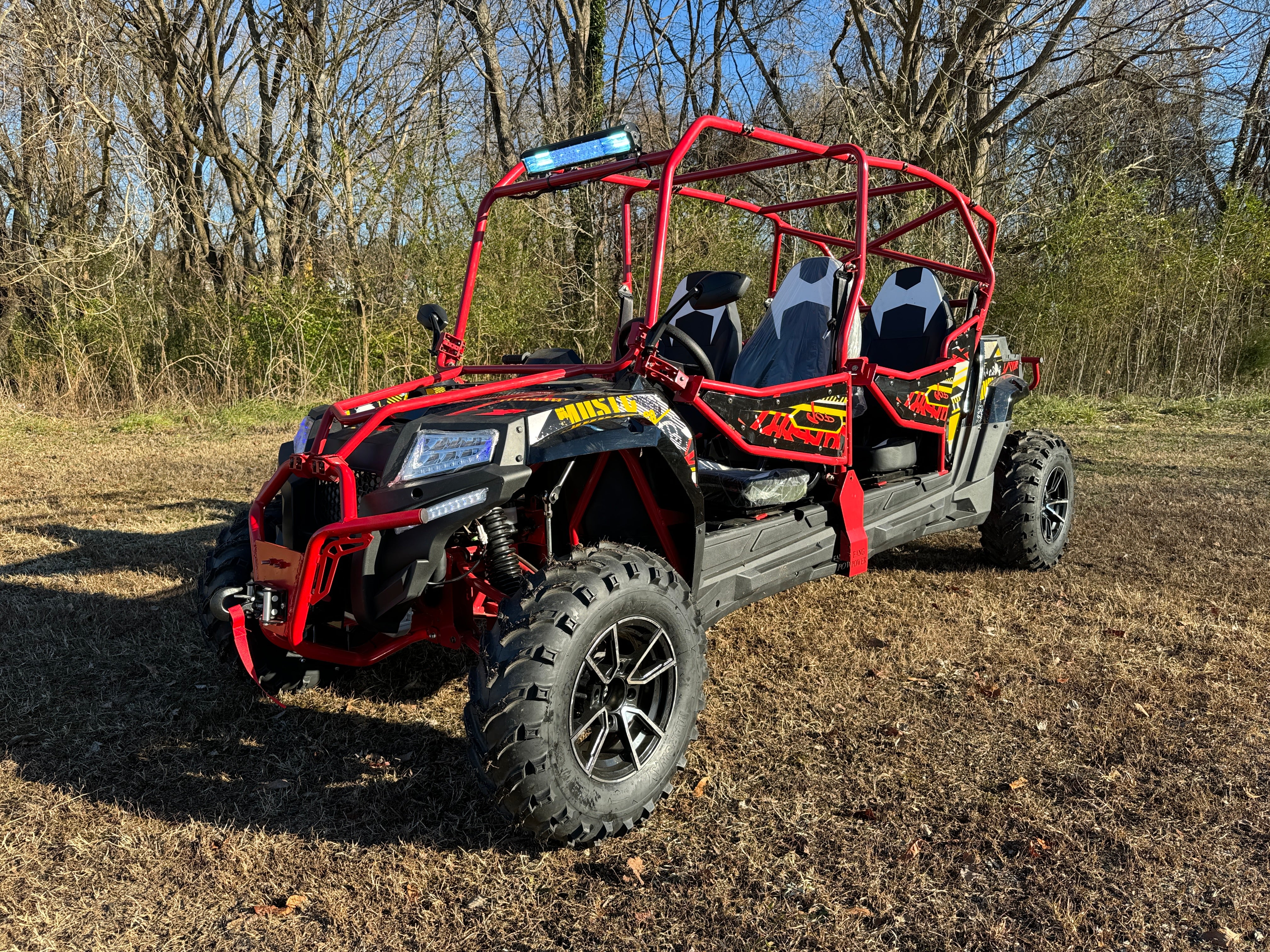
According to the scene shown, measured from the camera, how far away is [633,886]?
7.04ft

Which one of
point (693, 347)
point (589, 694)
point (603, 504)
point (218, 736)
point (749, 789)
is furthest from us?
point (693, 347)

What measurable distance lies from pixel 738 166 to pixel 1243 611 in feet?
9.39

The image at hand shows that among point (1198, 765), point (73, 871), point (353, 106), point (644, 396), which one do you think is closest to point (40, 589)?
point (73, 871)

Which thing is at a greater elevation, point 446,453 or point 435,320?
point 435,320

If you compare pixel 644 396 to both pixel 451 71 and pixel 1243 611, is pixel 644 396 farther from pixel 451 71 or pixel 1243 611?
pixel 451 71

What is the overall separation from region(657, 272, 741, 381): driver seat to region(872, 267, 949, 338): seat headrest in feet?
3.12

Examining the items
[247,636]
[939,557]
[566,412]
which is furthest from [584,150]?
[939,557]

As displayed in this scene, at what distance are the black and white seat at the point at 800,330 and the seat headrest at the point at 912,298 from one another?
0.77m

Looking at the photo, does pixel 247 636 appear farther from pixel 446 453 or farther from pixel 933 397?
pixel 933 397

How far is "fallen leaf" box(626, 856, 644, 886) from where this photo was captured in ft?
7.13

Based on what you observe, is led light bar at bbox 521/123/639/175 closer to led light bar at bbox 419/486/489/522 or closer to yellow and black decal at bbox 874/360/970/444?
led light bar at bbox 419/486/489/522

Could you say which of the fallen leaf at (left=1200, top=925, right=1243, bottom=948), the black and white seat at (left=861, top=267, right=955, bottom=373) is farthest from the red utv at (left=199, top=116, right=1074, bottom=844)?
the fallen leaf at (left=1200, top=925, right=1243, bottom=948)

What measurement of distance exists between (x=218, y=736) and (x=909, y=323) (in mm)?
3572

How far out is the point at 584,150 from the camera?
2980mm
